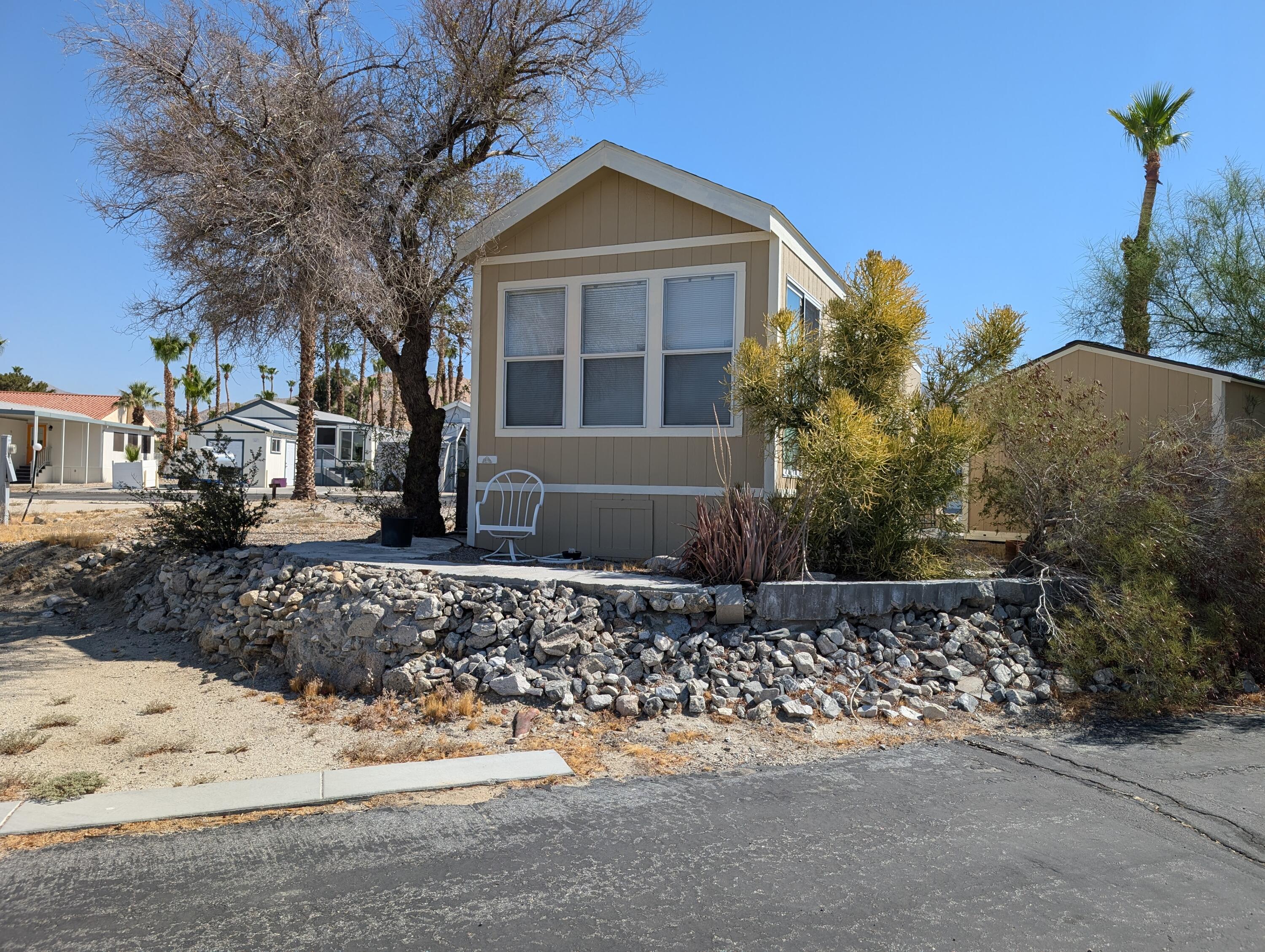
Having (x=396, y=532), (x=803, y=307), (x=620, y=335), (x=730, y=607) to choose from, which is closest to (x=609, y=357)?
(x=620, y=335)

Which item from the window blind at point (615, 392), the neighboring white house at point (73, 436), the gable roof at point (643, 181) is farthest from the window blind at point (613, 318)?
the neighboring white house at point (73, 436)

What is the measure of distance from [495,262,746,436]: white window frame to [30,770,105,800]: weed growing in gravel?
4.96m

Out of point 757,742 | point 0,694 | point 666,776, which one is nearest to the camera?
point 666,776

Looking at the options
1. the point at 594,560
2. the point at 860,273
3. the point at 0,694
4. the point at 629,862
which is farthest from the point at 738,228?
the point at 0,694

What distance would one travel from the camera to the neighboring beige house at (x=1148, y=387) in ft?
29.9

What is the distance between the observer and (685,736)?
529cm

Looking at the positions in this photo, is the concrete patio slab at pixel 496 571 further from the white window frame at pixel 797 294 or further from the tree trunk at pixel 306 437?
the tree trunk at pixel 306 437

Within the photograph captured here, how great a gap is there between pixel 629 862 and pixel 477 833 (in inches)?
28.3

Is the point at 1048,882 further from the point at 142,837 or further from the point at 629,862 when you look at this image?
the point at 142,837

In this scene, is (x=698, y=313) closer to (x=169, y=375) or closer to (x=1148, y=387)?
(x=1148, y=387)

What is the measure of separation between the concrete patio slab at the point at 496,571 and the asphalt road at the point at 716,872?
84.2 inches

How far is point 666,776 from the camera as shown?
15.3 feet

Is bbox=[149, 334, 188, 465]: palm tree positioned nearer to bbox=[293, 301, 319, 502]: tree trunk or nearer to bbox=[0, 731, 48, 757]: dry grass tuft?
bbox=[293, 301, 319, 502]: tree trunk

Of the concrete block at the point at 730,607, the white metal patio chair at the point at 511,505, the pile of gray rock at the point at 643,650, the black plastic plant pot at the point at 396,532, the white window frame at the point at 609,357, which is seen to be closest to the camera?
the pile of gray rock at the point at 643,650
